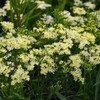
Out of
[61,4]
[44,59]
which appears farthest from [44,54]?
[61,4]

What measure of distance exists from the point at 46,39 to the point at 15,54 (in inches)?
16.6

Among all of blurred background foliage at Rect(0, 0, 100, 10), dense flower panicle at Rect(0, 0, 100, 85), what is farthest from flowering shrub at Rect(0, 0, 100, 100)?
blurred background foliage at Rect(0, 0, 100, 10)

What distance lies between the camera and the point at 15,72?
1.79 m

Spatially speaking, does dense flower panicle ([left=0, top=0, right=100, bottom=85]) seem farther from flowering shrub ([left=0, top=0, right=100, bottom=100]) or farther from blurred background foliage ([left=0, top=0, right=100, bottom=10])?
blurred background foliage ([left=0, top=0, right=100, bottom=10])

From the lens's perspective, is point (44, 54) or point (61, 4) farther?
point (61, 4)

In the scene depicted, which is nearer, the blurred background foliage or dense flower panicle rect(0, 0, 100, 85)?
dense flower panicle rect(0, 0, 100, 85)

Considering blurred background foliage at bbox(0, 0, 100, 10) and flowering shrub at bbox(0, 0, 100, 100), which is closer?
flowering shrub at bbox(0, 0, 100, 100)

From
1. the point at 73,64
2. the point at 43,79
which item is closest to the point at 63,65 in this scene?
the point at 73,64

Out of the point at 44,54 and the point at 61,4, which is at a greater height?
the point at 61,4

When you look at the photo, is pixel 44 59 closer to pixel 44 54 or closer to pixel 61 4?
pixel 44 54

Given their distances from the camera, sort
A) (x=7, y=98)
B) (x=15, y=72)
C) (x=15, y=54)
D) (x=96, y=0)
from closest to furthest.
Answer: (x=7, y=98), (x=15, y=72), (x=15, y=54), (x=96, y=0)

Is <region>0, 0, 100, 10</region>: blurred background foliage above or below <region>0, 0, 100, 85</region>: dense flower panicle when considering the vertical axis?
above

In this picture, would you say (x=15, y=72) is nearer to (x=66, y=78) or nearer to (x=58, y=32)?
(x=66, y=78)

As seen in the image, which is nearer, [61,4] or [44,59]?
[44,59]
